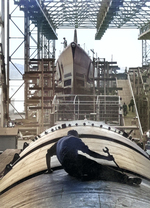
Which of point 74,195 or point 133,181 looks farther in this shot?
point 133,181

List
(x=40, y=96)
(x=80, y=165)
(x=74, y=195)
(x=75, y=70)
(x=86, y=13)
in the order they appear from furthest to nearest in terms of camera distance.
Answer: (x=86, y=13)
(x=75, y=70)
(x=40, y=96)
(x=80, y=165)
(x=74, y=195)

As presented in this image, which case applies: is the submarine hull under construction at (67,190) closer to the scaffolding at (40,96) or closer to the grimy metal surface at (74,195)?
the grimy metal surface at (74,195)

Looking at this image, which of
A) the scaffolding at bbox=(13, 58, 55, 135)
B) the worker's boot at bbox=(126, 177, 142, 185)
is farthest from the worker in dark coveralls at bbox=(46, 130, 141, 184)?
the scaffolding at bbox=(13, 58, 55, 135)

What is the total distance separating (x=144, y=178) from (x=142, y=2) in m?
18.1

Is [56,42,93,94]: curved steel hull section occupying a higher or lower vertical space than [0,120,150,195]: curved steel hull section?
higher

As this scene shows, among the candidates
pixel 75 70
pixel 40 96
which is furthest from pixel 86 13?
pixel 40 96

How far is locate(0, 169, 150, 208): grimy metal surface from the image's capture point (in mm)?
1108

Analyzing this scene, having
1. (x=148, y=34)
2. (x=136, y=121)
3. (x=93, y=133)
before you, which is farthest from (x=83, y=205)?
(x=148, y=34)

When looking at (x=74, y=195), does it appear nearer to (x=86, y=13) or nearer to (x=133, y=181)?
(x=133, y=181)

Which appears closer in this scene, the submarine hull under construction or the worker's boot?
the submarine hull under construction

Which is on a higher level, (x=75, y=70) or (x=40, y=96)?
(x=75, y=70)

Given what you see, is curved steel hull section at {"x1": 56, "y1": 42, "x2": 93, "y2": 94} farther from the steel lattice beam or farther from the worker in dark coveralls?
the worker in dark coveralls

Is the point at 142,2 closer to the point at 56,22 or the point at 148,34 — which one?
the point at 148,34

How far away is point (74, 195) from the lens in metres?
1.16
